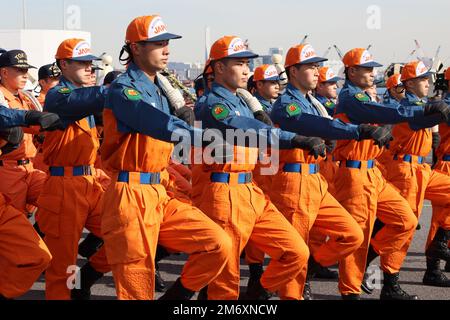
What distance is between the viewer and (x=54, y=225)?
22.0 feet

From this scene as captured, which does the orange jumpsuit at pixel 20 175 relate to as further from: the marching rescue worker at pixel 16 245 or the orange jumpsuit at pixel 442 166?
the orange jumpsuit at pixel 442 166

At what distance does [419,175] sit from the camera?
27.4 ft

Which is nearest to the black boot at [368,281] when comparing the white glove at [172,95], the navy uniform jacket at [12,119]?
the white glove at [172,95]

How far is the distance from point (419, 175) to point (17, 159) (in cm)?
373

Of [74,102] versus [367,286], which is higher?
[74,102]

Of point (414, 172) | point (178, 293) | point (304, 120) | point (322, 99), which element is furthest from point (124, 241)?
point (322, 99)

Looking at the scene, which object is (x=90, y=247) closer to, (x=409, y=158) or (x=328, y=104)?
(x=409, y=158)

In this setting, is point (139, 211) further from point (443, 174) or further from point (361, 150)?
point (443, 174)

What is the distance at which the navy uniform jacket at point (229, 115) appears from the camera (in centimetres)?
592

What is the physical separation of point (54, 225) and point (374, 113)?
276cm

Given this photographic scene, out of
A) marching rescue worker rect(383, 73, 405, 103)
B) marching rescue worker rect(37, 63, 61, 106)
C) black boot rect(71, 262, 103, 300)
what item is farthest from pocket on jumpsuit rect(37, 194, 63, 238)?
marching rescue worker rect(383, 73, 405, 103)

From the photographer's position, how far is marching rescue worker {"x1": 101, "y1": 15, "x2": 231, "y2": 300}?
539 cm

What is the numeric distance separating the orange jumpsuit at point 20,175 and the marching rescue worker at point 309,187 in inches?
83.5
